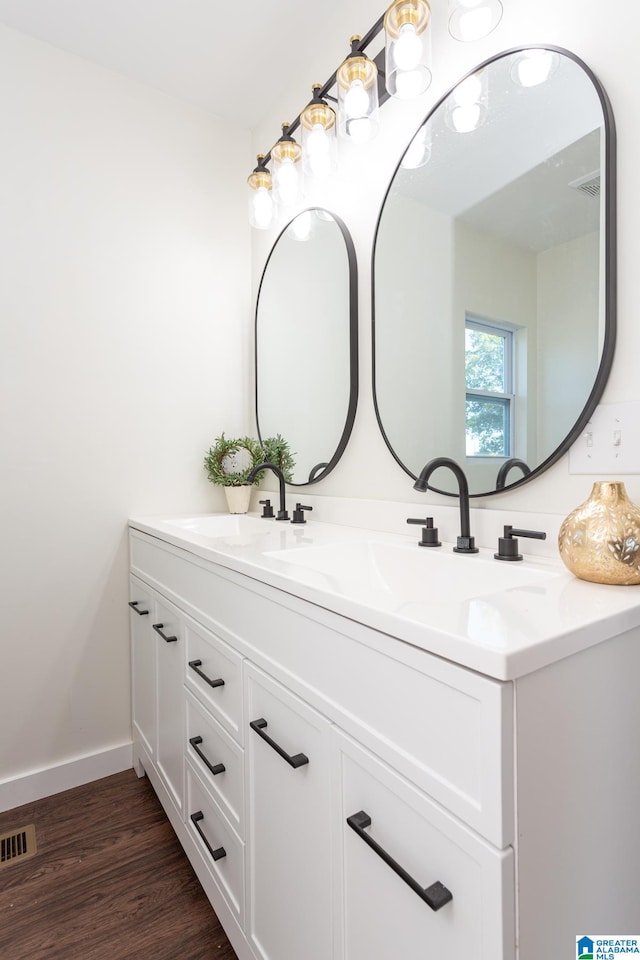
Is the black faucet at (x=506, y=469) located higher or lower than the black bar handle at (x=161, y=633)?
higher

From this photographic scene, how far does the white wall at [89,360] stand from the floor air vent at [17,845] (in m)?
0.20

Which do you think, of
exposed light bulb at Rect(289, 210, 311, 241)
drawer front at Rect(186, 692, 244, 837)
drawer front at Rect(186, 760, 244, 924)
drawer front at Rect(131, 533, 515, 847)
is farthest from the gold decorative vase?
exposed light bulb at Rect(289, 210, 311, 241)

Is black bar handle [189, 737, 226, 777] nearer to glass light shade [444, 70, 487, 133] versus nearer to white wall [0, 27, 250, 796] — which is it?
white wall [0, 27, 250, 796]

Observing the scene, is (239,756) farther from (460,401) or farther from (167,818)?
(460,401)

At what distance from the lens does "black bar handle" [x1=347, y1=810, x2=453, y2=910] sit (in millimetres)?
557

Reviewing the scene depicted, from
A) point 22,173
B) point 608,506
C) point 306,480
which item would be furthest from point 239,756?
point 22,173

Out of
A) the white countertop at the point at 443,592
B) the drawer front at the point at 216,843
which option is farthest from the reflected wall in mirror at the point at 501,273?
the drawer front at the point at 216,843

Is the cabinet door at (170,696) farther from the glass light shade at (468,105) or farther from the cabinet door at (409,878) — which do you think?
the glass light shade at (468,105)

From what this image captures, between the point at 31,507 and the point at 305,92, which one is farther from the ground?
the point at 305,92

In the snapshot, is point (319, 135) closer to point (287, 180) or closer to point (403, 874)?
point (287, 180)

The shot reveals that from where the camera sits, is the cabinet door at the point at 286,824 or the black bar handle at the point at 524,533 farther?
the black bar handle at the point at 524,533

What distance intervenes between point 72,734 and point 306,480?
1.24 metres

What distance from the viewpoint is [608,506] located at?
81 centimetres

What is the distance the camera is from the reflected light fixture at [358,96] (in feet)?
4.47
